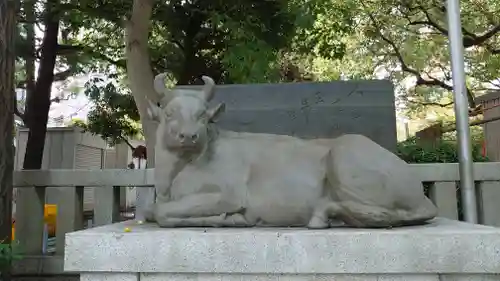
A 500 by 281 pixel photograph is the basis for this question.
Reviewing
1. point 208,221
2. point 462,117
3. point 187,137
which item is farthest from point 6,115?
point 462,117

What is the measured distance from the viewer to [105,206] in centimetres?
529

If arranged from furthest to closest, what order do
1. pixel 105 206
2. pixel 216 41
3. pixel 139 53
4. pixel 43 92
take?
pixel 43 92, pixel 216 41, pixel 139 53, pixel 105 206

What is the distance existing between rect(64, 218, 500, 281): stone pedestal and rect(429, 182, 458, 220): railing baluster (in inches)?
87.7

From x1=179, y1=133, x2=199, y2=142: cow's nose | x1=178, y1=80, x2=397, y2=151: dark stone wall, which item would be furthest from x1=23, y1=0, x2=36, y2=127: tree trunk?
x1=179, y1=133, x2=199, y2=142: cow's nose

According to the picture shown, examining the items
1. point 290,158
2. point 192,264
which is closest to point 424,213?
point 290,158

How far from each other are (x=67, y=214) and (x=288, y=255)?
3.47 metres

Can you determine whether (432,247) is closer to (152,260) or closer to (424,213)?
(424,213)

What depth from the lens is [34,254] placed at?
17.6 feet

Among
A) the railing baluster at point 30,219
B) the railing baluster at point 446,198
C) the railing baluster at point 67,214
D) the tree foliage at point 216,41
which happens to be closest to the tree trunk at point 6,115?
Answer: the railing baluster at point 30,219

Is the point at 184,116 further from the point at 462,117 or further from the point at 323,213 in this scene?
the point at 462,117

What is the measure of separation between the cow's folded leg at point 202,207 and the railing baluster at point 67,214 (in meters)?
2.66

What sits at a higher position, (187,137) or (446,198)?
(187,137)

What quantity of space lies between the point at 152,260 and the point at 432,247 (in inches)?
61.8

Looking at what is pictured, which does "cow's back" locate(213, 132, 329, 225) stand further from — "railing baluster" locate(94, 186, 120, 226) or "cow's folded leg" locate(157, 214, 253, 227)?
"railing baluster" locate(94, 186, 120, 226)
